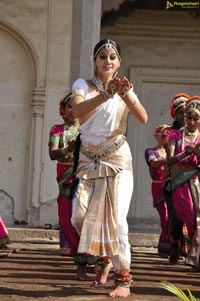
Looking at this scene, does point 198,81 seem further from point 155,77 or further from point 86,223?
point 86,223

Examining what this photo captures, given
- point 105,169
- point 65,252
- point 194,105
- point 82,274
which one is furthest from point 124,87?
point 65,252

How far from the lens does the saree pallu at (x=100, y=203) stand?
23.7ft

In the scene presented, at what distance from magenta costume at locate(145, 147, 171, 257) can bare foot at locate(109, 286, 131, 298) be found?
3.96m

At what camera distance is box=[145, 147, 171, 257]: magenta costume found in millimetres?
11188

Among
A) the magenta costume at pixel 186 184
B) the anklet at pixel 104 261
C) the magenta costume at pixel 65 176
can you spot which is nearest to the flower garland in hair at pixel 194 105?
the magenta costume at pixel 186 184

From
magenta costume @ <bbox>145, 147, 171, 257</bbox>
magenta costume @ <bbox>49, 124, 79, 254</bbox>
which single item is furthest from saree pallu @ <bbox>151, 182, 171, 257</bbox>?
magenta costume @ <bbox>49, 124, 79, 254</bbox>

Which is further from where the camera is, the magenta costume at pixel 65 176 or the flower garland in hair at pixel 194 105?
the magenta costume at pixel 65 176

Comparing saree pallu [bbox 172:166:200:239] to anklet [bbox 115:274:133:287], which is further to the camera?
saree pallu [bbox 172:166:200:239]

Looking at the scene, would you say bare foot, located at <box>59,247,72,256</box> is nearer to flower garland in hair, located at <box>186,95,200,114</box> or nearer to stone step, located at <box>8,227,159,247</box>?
flower garland in hair, located at <box>186,95,200,114</box>

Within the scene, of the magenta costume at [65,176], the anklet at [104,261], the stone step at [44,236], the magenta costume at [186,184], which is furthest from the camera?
the stone step at [44,236]

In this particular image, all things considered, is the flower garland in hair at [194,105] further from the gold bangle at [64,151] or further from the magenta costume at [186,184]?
the gold bangle at [64,151]

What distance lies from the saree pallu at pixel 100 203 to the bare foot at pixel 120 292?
247 millimetres

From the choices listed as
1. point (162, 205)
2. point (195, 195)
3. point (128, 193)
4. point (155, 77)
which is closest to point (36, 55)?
point (155, 77)

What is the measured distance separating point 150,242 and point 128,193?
616 cm
